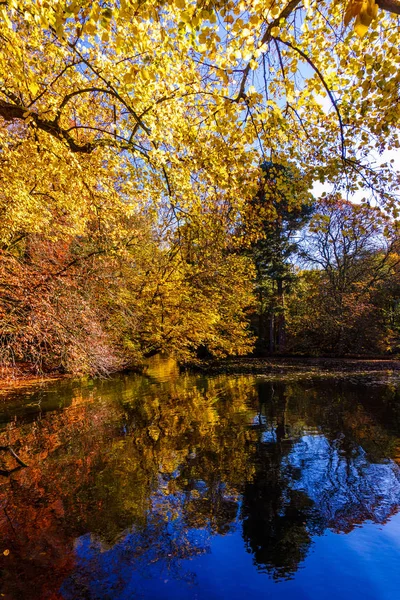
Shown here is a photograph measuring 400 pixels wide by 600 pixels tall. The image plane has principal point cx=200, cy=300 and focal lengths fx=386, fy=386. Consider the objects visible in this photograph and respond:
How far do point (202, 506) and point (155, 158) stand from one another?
17.1 feet

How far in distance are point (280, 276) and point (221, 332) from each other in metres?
7.85

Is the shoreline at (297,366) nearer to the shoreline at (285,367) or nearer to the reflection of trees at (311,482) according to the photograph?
the shoreline at (285,367)

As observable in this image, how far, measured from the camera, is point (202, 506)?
579cm

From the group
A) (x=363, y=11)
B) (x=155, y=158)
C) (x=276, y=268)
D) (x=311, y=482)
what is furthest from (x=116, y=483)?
(x=276, y=268)

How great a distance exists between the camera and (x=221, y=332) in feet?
71.6

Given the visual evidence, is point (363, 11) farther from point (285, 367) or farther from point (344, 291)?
point (344, 291)

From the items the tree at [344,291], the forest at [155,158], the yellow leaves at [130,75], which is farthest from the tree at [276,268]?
the yellow leaves at [130,75]

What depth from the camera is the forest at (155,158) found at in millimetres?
4379

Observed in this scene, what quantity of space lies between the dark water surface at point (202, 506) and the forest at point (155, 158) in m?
3.12

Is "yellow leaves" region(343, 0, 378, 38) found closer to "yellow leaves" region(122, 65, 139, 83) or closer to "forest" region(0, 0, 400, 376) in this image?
"forest" region(0, 0, 400, 376)

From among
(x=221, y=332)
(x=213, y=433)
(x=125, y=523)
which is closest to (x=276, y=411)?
(x=213, y=433)

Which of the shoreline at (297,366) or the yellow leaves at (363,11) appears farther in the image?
the shoreline at (297,366)

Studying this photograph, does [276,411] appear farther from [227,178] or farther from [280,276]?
[280,276]

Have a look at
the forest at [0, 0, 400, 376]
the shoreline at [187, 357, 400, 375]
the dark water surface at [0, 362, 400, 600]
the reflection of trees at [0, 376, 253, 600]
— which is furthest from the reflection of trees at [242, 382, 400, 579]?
the shoreline at [187, 357, 400, 375]
